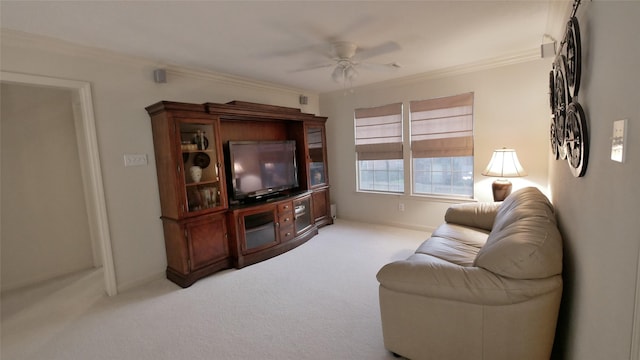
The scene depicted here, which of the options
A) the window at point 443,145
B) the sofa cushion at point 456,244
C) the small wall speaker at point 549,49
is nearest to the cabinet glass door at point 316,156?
the window at point 443,145

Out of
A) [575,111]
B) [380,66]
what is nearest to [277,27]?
[380,66]

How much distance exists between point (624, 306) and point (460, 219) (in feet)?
7.38

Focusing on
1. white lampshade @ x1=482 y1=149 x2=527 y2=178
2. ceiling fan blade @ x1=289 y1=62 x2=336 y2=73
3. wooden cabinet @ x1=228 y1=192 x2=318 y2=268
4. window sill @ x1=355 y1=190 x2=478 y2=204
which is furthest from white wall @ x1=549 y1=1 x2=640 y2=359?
wooden cabinet @ x1=228 y1=192 x2=318 y2=268

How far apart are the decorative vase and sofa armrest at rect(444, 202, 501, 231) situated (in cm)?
278

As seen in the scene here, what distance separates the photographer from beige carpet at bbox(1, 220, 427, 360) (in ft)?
6.46

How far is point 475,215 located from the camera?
2947 mm

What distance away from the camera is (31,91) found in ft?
10.1

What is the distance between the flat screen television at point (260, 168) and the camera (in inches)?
137

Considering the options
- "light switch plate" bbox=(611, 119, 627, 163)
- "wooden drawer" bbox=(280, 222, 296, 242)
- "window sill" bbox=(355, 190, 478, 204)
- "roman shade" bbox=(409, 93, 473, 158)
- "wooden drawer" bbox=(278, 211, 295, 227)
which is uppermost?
"roman shade" bbox=(409, 93, 473, 158)

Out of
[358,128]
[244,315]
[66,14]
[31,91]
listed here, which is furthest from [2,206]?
[358,128]

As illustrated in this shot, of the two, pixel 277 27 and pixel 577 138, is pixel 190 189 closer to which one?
pixel 277 27

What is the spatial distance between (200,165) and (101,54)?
4.37ft

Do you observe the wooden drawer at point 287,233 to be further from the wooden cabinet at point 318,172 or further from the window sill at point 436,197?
the window sill at point 436,197

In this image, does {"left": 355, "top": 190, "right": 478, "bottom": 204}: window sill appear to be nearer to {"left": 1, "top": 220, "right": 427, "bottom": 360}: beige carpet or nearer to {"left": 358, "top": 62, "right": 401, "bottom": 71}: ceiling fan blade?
{"left": 1, "top": 220, "right": 427, "bottom": 360}: beige carpet
